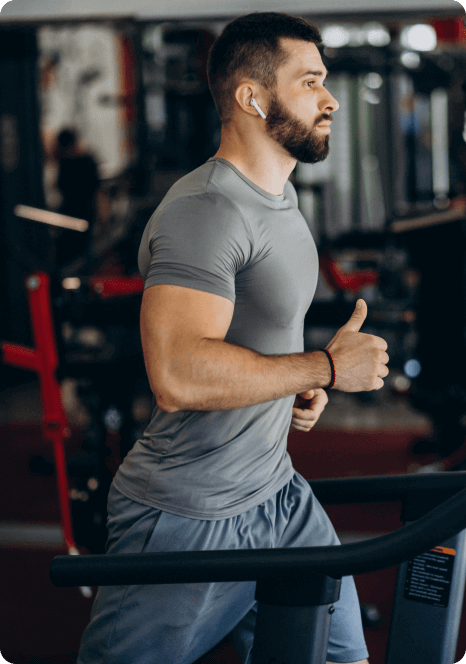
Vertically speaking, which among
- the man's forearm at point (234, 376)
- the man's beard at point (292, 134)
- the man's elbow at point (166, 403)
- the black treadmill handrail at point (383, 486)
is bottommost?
the black treadmill handrail at point (383, 486)

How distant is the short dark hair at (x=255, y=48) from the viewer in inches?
41.4

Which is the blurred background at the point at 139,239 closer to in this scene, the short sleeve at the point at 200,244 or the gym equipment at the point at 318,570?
the gym equipment at the point at 318,570

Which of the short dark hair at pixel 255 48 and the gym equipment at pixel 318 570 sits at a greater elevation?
the short dark hair at pixel 255 48

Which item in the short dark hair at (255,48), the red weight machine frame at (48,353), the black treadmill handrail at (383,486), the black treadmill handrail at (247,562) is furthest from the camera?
A: the red weight machine frame at (48,353)

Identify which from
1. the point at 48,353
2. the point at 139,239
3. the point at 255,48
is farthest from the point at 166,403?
the point at 139,239

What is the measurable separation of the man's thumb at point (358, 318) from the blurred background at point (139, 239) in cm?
86

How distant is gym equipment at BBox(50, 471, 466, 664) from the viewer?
0.91m

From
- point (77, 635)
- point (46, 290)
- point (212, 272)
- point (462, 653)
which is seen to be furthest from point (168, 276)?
point (462, 653)

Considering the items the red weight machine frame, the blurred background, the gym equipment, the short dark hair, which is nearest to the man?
the short dark hair

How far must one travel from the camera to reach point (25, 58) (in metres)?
5.20

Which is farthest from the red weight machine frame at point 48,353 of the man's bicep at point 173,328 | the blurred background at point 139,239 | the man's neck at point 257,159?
the man's bicep at point 173,328

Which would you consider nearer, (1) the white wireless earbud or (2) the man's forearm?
(2) the man's forearm

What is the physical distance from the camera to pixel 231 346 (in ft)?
3.18

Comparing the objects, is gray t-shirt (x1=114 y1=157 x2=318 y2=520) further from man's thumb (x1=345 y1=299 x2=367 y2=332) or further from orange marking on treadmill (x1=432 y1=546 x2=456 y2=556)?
orange marking on treadmill (x1=432 y1=546 x2=456 y2=556)
